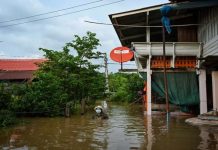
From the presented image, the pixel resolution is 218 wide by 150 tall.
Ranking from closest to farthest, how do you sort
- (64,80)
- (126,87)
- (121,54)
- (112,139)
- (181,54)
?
(112,139)
(121,54)
(181,54)
(64,80)
(126,87)

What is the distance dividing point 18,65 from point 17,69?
3.95 ft

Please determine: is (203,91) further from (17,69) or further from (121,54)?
(17,69)

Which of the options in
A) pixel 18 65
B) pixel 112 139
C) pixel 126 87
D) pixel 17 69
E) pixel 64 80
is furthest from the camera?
pixel 126 87

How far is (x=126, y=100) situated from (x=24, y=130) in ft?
89.1

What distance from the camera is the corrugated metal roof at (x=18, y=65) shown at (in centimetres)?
3375

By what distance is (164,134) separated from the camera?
12500mm

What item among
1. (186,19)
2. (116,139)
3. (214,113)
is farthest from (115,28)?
(116,139)

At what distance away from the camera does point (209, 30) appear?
15438mm

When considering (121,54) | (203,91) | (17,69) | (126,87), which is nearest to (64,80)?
(121,54)

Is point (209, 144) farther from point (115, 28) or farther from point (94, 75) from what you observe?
point (94, 75)

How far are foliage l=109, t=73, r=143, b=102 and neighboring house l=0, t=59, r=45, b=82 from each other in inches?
422

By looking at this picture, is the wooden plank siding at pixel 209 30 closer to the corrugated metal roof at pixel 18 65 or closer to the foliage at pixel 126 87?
the foliage at pixel 126 87

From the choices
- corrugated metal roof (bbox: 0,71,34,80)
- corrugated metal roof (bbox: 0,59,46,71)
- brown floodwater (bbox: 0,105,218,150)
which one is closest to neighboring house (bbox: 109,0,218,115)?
brown floodwater (bbox: 0,105,218,150)

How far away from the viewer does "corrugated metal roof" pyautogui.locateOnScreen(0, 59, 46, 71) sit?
111ft
